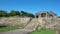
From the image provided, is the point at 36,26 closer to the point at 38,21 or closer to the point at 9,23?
the point at 38,21

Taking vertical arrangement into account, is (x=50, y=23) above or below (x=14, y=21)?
below

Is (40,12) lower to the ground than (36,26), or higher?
higher

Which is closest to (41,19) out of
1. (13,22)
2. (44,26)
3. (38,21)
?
(38,21)

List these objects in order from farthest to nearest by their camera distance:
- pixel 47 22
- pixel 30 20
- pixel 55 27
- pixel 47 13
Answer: pixel 47 13 < pixel 30 20 < pixel 47 22 < pixel 55 27

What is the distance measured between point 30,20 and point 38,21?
2.82 m

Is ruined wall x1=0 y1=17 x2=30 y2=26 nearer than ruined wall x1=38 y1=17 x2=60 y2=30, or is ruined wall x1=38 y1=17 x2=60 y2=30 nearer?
ruined wall x1=38 y1=17 x2=60 y2=30

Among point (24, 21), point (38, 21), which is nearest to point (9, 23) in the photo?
point (24, 21)

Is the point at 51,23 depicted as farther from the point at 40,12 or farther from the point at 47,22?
the point at 40,12

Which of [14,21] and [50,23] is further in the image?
[14,21]

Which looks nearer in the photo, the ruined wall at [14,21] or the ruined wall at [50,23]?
the ruined wall at [50,23]

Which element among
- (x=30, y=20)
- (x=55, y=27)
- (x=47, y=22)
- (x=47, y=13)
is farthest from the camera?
(x=47, y=13)

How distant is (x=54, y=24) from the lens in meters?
32.0

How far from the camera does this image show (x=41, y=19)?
34500 millimetres

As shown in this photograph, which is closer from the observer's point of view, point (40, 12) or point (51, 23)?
point (51, 23)
